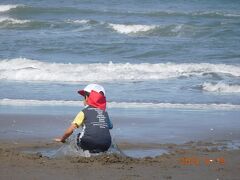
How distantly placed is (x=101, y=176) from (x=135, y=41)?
57.9 ft

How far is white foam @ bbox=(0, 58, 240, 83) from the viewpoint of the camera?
52.3 ft

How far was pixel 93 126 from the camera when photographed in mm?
6941

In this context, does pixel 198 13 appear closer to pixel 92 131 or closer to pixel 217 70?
pixel 217 70

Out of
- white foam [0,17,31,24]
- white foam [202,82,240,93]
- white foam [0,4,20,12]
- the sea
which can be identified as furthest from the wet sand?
white foam [0,4,20,12]

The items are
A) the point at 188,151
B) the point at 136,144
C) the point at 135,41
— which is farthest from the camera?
the point at 135,41

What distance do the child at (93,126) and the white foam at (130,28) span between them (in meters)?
19.3

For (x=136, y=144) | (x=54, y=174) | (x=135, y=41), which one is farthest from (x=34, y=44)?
(x=54, y=174)

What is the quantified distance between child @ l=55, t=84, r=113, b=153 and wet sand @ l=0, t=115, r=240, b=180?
0.51ft

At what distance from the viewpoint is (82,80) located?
15805 mm

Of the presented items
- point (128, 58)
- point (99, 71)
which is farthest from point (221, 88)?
point (128, 58)
